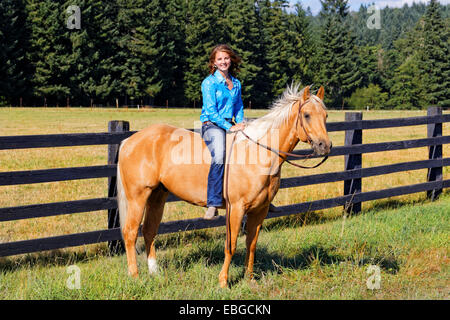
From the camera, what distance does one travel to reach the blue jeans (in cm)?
478

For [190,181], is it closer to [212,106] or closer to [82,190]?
[212,106]

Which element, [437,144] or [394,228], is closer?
[394,228]

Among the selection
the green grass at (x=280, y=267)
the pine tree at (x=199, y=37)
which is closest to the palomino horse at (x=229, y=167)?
the green grass at (x=280, y=267)

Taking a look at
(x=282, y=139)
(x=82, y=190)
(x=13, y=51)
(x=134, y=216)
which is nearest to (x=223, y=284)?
(x=134, y=216)

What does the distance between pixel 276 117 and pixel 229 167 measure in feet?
2.31

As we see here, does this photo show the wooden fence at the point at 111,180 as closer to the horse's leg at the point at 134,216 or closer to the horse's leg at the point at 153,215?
the horse's leg at the point at 153,215

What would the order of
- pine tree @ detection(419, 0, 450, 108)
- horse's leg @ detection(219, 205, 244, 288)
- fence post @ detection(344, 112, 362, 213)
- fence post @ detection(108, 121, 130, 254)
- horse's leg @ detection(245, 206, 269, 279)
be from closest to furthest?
horse's leg @ detection(219, 205, 244, 288)
horse's leg @ detection(245, 206, 269, 279)
fence post @ detection(108, 121, 130, 254)
fence post @ detection(344, 112, 362, 213)
pine tree @ detection(419, 0, 450, 108)

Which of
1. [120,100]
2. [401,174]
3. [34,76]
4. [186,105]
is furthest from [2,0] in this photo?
[401,174]

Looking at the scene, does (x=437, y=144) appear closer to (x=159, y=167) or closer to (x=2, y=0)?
(x=159, y=167)

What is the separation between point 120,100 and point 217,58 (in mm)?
63350

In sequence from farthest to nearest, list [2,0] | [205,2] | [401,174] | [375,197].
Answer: [205,2], [2,0], [401,174], [375,197]

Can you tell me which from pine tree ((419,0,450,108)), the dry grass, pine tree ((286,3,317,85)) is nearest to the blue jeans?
the dry grass

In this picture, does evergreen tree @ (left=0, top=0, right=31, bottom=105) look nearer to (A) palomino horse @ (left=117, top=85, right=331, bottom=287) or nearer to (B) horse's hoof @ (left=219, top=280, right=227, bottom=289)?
(A) palomino horse @ (left=117, top=85, right=331, bottom=287)
